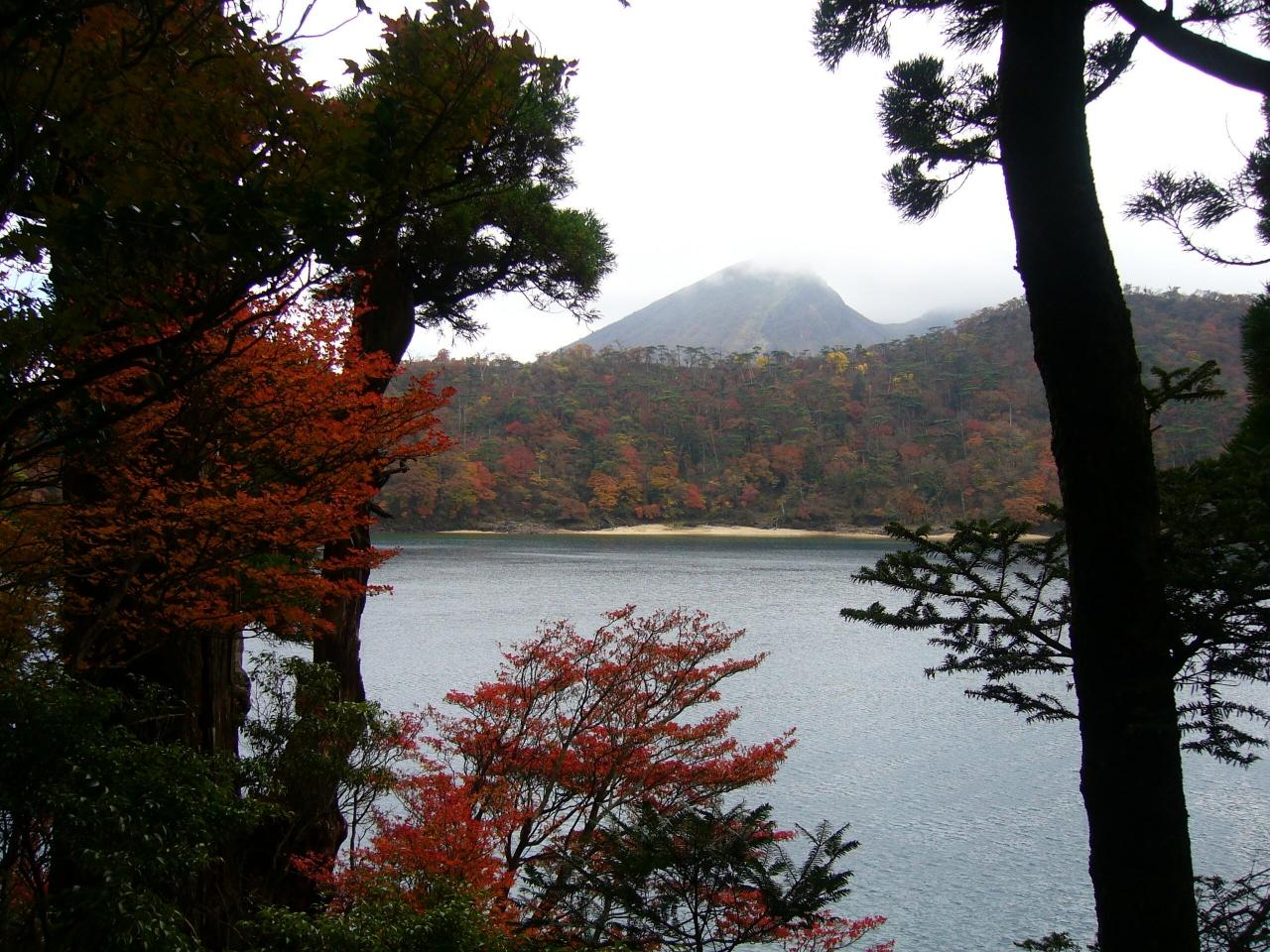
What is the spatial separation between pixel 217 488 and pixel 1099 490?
354 centimetres

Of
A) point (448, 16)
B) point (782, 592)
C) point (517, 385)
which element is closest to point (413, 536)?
point (517, 385)

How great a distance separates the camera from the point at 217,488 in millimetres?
3898

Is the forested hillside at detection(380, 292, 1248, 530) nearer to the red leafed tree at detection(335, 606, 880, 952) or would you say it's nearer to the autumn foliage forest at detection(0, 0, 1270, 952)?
the red leafed tree at detection(335, 606, 880, 952)

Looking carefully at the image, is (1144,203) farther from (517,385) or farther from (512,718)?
(517,385)

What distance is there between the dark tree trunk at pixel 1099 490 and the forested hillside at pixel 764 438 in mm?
35550

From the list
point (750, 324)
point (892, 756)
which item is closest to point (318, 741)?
point (892, 756)

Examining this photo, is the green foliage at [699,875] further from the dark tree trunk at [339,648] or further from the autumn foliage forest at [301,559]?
the dark tree trunk at [339,648]

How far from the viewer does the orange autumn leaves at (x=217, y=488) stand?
367 cm

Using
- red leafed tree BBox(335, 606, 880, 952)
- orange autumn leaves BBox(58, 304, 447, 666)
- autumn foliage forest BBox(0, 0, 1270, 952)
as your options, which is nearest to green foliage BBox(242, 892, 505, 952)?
autumn foliage forest BBox(0, 0, 1270, 952)

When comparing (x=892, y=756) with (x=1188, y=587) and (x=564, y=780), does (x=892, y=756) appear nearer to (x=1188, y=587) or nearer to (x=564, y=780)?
(x=564, y=780)

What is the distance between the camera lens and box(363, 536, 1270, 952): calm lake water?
6.64 meters

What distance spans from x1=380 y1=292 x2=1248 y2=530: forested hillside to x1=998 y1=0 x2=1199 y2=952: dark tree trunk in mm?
35550

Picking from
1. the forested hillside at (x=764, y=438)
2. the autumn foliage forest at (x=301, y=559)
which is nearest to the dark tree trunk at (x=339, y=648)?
the autumn foliage forest at (x=301, y=559)

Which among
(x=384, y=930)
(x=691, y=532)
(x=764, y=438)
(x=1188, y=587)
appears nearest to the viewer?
(x=1188, y=587)
